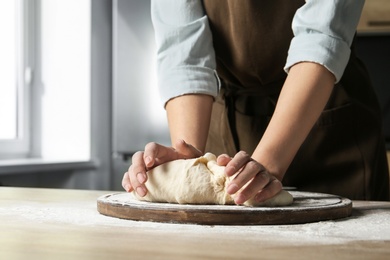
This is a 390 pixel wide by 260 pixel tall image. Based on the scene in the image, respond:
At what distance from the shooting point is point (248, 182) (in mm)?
762

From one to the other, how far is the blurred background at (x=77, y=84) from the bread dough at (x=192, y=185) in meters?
1.53

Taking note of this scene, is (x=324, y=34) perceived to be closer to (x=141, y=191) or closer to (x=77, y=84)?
(x=141, y=191)

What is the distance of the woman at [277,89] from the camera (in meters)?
0.95

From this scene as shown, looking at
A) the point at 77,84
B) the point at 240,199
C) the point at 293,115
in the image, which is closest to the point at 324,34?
the point at 293,115

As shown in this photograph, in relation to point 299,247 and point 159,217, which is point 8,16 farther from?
point 299,247

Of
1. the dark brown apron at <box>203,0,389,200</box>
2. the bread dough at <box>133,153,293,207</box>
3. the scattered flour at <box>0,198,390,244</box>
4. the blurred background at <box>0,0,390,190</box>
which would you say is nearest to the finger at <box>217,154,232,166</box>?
the bread dough at <box>133,153,293,207</box>

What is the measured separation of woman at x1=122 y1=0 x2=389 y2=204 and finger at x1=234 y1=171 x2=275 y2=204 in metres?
0.12

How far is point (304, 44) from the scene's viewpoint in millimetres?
970

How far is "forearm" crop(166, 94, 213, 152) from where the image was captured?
40.5 inches

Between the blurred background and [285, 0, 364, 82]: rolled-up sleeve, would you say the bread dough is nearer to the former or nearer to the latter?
[285, 0, 364, 82]: rolled-up sleeve

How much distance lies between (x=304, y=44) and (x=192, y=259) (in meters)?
0.57

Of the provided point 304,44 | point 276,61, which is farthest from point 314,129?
point 304,44

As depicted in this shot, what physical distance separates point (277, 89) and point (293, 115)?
0.97 ft

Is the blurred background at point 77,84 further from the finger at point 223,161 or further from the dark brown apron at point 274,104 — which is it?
the finger at point 223,161
